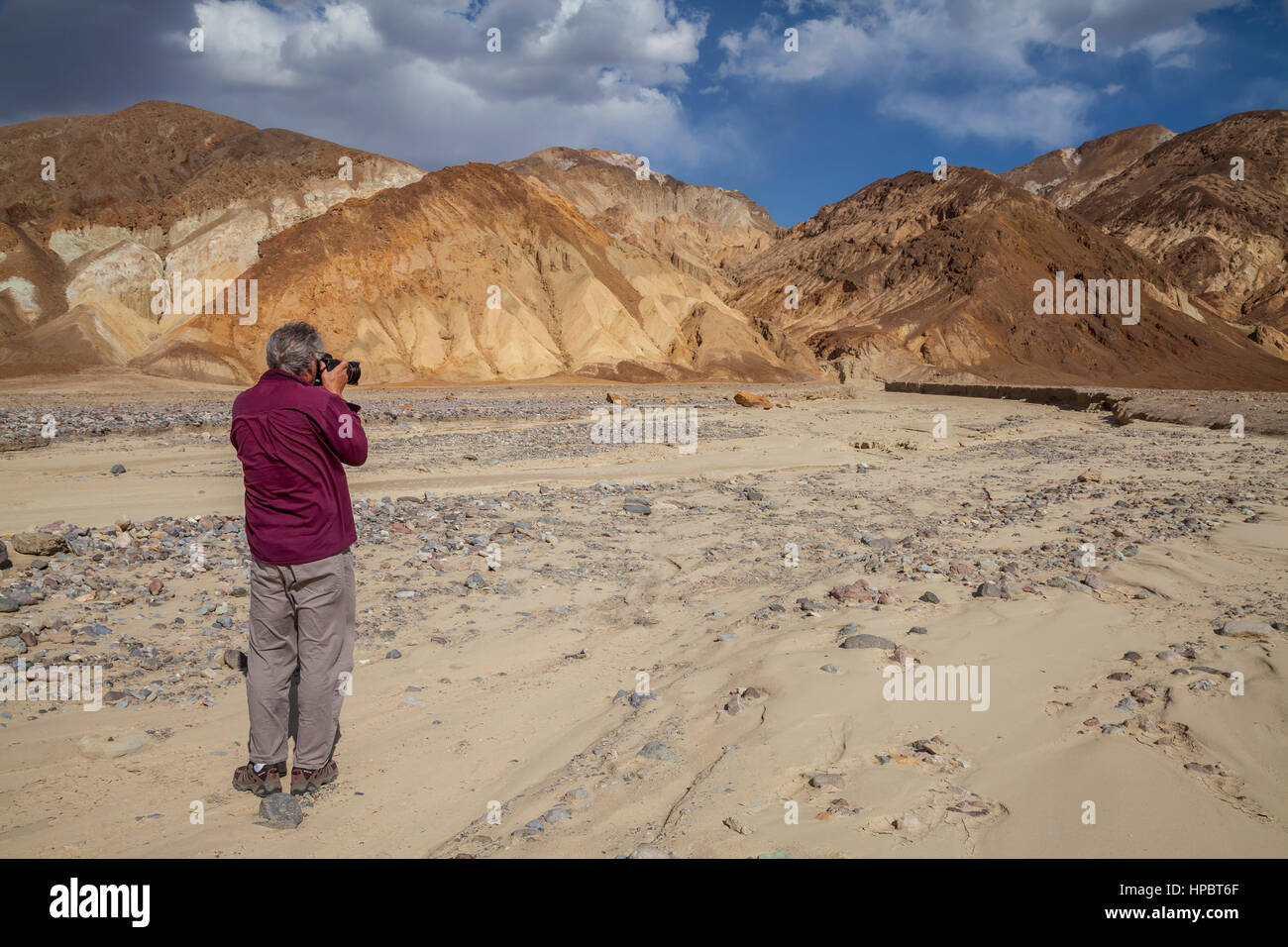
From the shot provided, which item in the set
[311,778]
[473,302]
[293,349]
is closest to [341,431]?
[293,349]

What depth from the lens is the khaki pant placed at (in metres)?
3.65

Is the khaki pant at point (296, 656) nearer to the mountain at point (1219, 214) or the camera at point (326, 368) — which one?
the camera at point (326, 368)

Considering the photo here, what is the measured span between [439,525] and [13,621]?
169 inches

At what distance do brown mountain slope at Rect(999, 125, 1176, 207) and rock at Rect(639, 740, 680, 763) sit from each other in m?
125

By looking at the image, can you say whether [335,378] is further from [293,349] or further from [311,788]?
[311,788]

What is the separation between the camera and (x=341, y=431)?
3.64 metres

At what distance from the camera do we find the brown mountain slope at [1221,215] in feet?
272

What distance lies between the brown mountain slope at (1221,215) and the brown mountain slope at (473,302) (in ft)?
180

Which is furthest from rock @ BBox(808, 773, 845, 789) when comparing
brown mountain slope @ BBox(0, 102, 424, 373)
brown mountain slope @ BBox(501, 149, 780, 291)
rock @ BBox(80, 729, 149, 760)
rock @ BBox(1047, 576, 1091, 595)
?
brown mountain slope @ BBox(501, 149, 780, 291)

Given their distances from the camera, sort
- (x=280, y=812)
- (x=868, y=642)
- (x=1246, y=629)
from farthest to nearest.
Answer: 1. (x=868, y=642)
2. (x=1246, y=629)
3. (x=280, y=812)

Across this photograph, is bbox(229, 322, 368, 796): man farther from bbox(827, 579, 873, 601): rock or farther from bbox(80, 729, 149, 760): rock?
bbox(827, 579, 873, 601): rock

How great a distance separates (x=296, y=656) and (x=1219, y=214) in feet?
364

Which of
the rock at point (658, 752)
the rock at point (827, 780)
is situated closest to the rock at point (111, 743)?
the rock at point (658, 752)

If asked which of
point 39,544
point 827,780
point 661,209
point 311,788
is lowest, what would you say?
point 311,788
